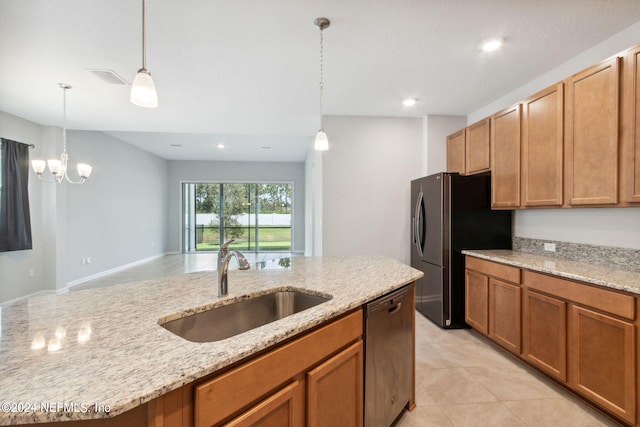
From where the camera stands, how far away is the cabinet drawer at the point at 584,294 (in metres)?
1.74

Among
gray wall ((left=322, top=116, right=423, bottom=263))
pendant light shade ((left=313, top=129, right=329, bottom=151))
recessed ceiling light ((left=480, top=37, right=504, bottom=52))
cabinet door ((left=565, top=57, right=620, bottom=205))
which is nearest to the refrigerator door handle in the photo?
gray wall ((left=322, top=116, right=423, bottom=263))

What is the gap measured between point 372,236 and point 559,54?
2758 mm

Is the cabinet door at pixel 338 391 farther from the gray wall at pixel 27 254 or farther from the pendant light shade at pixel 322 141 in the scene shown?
the gray wall at pixel 27 254

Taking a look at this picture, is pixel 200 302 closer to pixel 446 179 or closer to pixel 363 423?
pixel 363 423

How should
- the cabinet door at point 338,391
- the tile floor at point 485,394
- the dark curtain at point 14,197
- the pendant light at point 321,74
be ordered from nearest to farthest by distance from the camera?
the cabinet door at point 338,391 → the tile floor at point 485,394 → the pendant light at point 321,74 → the dark curtain at point 14,197

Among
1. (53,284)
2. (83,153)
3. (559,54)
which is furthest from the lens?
(83,153)

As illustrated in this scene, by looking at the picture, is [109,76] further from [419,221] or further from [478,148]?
[478,148]

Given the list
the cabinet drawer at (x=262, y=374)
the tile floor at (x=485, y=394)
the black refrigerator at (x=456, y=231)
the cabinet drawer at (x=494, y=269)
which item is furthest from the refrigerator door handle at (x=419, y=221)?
the cabinet drawer at (x=262, y=374)

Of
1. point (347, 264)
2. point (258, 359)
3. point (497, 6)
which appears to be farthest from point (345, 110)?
point (258, 359)

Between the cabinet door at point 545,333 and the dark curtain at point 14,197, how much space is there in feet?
20.9

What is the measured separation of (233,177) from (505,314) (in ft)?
A: 26.4

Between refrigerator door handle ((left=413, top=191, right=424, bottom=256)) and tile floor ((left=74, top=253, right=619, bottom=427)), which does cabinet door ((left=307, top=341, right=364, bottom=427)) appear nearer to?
tile floor ((left=74, top=253, right=619, bottom=427))

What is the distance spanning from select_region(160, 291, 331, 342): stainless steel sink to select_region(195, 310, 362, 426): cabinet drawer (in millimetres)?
267

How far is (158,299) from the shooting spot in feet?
4.59
